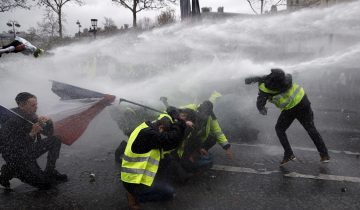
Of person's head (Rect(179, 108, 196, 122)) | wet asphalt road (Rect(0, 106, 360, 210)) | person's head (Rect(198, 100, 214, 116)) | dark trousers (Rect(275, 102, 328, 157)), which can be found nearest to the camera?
A: wet asphalt road (Rect(0, 106, 360, 210))

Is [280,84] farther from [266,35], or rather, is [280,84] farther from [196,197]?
[266,35]

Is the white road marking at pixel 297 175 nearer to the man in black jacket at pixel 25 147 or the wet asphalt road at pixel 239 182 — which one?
the wet asphalt road at pixel 239 182

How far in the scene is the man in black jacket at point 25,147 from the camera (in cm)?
477

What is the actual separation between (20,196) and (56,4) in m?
26.6

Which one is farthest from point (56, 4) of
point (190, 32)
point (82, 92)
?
point (82, 92)

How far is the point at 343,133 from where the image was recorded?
25.9 ft

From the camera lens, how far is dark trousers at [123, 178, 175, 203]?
13.3 ft

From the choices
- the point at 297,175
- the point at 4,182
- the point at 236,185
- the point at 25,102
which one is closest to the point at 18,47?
the point at 25,102

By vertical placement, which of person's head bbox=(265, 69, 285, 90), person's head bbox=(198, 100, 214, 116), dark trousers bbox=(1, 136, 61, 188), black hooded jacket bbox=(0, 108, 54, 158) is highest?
person's head bbox=(265, 69, 285, 90)

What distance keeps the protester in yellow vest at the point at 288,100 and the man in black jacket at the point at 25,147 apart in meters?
3.43

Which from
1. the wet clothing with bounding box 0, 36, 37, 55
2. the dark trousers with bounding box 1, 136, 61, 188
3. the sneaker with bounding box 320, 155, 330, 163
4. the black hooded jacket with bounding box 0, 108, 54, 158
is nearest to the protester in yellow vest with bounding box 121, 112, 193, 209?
the dark trousers with bounding box 1, 136, 61, 188

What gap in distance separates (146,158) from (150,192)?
1.35 feet

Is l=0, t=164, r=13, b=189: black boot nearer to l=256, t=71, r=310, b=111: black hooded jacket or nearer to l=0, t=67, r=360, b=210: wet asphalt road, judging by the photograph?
l=0, t=67, r=360, b=210: wet asphalt road

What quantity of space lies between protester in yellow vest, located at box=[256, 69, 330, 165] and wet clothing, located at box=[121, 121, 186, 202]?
7.23 feet
